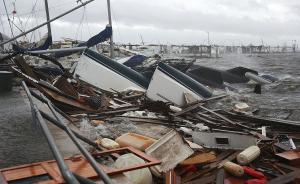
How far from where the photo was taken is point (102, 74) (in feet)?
48.7

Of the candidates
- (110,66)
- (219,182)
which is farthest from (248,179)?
(110,66)

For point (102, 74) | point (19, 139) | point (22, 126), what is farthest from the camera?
point (102, 74)

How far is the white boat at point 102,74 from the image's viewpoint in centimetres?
1482

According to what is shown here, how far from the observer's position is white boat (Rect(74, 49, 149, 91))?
48.6ft

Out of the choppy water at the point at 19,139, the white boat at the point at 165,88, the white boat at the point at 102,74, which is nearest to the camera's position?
the choppy water at the point at 19,139

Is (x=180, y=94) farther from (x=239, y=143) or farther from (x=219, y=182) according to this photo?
(x=219, y=182)

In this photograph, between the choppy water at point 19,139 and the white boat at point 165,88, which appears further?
the white boat at point 165,88

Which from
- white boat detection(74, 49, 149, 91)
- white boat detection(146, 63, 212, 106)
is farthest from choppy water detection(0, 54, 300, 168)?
white boat detection(146, 63, 212, 106)

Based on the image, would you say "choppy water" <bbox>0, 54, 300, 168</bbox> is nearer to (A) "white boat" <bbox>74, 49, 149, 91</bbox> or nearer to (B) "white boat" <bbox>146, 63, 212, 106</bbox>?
(A) "white boat" <bbox>74, 49, 149, 91</bbox>

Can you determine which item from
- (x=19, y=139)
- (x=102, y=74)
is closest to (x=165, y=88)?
(x=102, y=74)

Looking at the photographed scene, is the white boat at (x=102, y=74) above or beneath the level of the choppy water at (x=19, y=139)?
above

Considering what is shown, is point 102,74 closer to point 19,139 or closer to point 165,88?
point 165,88

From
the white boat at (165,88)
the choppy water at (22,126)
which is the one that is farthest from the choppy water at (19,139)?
the white boat at (165,88)

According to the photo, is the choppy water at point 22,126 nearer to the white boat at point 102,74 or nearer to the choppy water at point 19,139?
the choppy water at point 19,139
